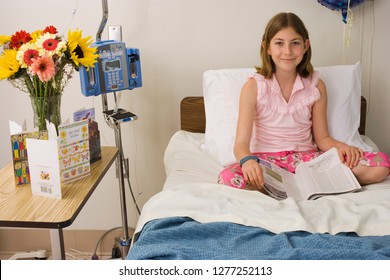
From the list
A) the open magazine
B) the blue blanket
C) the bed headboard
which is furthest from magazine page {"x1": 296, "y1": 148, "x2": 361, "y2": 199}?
the bed headboard

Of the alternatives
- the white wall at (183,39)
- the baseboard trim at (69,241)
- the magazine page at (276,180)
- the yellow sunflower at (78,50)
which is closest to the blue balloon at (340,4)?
the white wall at (183,39)

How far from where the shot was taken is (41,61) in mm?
1400

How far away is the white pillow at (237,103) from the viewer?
194cm

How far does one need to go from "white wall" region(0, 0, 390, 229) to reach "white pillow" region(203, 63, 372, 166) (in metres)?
0.17

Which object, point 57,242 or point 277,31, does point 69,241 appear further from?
point 277,31

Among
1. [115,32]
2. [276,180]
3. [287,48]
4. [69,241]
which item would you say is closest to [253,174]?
[276,180]

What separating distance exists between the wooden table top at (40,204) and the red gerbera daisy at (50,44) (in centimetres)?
41

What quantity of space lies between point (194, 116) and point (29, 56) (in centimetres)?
90

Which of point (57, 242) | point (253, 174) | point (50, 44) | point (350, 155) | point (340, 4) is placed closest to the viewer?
point (57, 242)

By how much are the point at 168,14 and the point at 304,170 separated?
0.91 metres

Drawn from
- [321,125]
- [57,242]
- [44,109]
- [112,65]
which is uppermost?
[112,65]

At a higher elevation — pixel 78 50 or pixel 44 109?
pixel 78 50

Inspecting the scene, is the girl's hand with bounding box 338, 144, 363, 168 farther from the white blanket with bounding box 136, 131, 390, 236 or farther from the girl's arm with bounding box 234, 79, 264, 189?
the girl's arm with bounding box 234, 79, 264, 189

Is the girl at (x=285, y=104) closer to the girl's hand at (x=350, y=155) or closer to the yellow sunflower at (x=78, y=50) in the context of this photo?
the girl's hand at (x=350, y=155)
